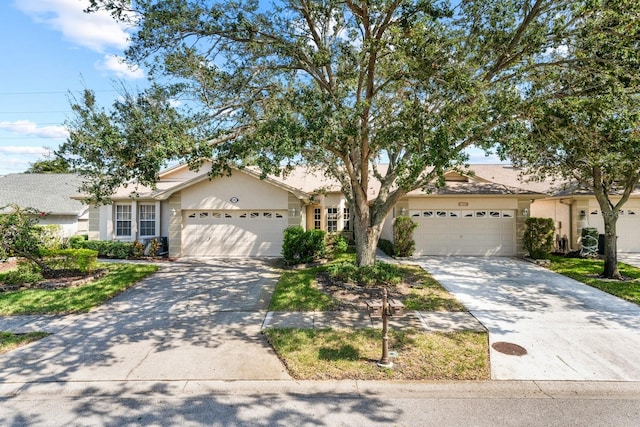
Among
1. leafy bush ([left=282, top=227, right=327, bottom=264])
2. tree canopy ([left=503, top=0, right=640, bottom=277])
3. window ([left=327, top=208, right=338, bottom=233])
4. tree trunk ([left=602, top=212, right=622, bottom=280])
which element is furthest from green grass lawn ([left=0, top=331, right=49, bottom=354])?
tree trunk ([left=602, top=212, right=622, bottom=280])

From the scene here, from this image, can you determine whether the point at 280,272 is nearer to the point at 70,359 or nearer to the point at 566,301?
the point at 70,359

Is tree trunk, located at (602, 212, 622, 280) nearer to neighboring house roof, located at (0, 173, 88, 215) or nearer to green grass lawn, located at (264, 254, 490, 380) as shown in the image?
green grass lawn, located at (264, 254, 490, 380)

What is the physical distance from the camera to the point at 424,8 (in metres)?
6.87

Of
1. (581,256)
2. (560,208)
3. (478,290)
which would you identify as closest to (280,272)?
(478,290)

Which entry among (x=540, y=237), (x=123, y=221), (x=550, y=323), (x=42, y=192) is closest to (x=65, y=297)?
(x=123, y=221)

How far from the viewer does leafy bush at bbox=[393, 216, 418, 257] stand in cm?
1484

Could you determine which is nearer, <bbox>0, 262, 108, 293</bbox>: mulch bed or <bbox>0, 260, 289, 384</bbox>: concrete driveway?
<bbox>0, 260, 289, 384</bbox>: concrete driveway

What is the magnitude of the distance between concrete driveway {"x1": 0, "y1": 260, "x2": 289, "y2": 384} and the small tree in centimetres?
356

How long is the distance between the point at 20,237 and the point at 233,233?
7566mm

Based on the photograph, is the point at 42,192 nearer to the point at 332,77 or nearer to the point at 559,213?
the point at 332,77

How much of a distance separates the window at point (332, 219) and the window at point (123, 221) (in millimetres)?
10610

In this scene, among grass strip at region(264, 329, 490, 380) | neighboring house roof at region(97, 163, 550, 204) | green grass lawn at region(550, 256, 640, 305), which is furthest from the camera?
neighboring house roof at region(97, 163, 550, 204)

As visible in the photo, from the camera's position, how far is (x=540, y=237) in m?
14.0

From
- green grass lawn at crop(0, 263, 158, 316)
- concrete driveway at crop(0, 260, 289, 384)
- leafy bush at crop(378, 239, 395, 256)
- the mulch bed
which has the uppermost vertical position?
leafy bush at crop(378, 239, 395, 256)
